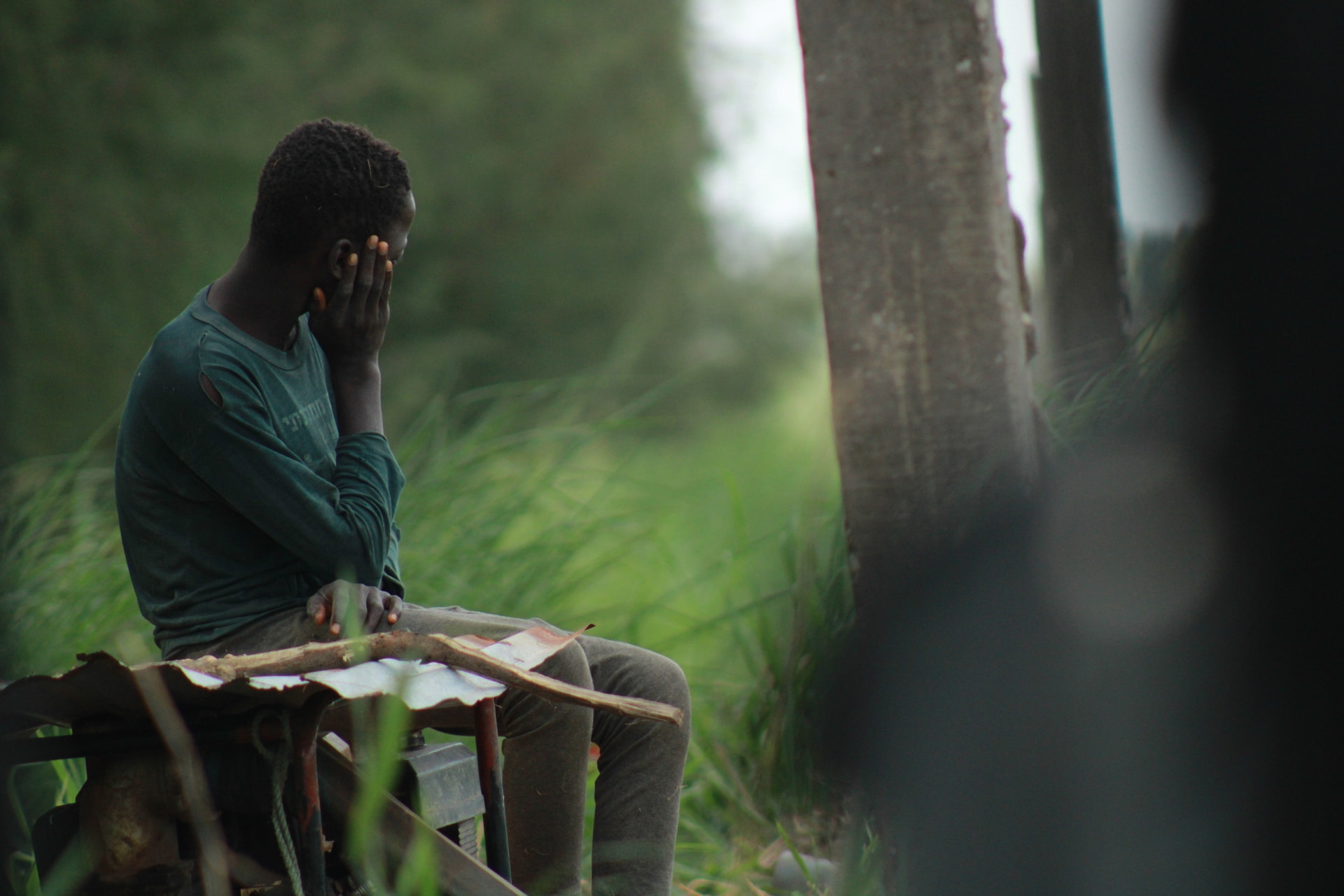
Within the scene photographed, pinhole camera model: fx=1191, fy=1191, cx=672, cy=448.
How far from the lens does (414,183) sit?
9883mm

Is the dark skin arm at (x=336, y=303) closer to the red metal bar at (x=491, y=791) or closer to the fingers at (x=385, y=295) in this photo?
the fingers at (x=385, y=295)

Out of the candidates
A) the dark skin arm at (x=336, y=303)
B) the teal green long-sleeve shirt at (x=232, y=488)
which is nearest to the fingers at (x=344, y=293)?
the dark skin arm at (x=336, y=303)

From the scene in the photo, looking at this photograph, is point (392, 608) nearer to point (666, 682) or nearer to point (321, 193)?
point (666, 682)

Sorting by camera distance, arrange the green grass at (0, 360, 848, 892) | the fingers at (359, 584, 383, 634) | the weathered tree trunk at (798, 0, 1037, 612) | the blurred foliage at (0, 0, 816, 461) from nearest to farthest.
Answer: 1. the fingers at (359, 584, 383, 634)
2. the weathered tree trunk at (798, 0, 1037, 612)
3. the green grass at (0, 360, 848, 892)
4. the blurred foliage at (0, 0, 816, 461)

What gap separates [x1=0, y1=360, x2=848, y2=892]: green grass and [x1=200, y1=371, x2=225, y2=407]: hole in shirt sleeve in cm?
142

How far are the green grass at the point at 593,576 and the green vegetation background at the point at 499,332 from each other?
1cm

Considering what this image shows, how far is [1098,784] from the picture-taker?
1649mm

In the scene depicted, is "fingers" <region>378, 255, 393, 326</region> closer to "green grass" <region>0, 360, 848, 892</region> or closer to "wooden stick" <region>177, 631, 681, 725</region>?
"wooden stick" <region>177, 631, 681, 725</region>

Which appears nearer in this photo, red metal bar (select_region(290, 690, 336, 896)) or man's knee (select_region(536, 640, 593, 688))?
red metal bar (select_region(290, 690, 336, 896))

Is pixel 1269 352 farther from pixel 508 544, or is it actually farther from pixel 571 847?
pixel 508 544

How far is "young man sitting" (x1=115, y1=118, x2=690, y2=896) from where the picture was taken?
177cm

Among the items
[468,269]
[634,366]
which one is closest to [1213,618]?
[468,269]

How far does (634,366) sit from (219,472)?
10935 mm

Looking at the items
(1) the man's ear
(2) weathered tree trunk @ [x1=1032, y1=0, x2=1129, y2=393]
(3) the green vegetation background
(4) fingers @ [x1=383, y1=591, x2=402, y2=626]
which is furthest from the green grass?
(1) the man's ear
